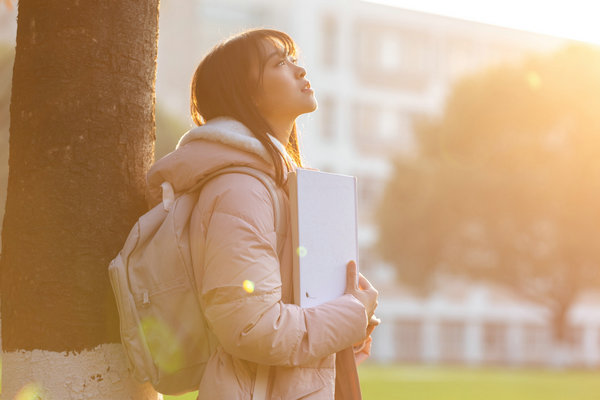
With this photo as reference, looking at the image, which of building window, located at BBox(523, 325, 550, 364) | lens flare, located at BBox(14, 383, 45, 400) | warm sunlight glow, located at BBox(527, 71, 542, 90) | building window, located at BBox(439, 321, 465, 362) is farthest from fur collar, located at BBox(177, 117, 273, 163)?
building window, located at BBox(523, 325, 550, 364)

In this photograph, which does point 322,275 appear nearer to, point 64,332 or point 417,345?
point 64,332

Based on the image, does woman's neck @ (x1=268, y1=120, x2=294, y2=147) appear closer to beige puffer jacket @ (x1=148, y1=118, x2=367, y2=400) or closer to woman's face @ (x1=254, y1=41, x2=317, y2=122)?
woman's face @ (x1=254, y1=41, x2=317, y2=122)

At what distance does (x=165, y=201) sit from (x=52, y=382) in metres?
0.66

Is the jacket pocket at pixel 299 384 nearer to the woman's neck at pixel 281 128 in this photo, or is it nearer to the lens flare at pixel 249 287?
the lens flare at pixel 249 287

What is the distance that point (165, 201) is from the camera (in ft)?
8.91


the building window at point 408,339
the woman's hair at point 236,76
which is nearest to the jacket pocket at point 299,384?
the woman's hair at point 236,76

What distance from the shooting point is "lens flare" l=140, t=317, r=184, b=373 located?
2.61 metres

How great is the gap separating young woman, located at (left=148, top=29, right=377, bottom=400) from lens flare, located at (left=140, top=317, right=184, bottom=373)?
0.11 m

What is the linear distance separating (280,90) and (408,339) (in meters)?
44.9

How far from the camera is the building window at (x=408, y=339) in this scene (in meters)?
46.5

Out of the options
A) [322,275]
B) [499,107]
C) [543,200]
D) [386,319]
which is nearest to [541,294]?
[543,200]

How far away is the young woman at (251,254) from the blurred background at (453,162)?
638 mm

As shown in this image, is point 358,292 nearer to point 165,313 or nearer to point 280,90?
point 165,313

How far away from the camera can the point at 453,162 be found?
30.8m
